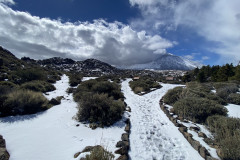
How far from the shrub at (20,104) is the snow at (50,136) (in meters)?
0.42

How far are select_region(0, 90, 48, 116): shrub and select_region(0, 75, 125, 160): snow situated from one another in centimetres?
42

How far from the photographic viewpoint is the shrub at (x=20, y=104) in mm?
5022

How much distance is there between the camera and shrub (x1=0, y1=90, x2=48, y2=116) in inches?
198

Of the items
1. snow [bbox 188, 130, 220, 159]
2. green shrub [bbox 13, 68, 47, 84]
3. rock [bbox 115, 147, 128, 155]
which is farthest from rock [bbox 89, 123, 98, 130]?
green shrub [bbox 13, 68, 47, 84]

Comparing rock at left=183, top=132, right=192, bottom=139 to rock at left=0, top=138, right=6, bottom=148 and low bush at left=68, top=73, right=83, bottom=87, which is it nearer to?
rock at left=0, top=138, right=6, bottom=148

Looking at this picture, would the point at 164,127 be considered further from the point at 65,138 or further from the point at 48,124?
the point at 48,124

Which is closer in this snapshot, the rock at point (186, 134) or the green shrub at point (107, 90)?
the rock at point (186, 134)

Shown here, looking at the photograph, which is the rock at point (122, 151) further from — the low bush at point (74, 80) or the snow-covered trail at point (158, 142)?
the low bush at point (74, 80)

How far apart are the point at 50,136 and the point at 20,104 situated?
294 centimetres

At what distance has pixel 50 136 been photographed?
12.7ft

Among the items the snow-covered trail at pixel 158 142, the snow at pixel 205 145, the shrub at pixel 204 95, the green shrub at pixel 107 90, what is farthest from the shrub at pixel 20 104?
the shrub at pixel 204 95

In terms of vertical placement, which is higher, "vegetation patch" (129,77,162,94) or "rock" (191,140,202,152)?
"vegetation patch" (129,77,162,94)

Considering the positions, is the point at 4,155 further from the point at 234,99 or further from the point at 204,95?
the point at 234,99

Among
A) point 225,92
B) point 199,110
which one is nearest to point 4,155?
point 199,110
